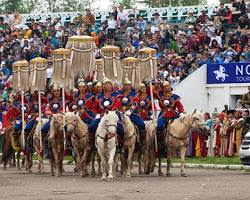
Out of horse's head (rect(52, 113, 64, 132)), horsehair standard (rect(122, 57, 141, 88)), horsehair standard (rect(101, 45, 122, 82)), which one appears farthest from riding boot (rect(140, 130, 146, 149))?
horsehair standard (rect(122, 57, 141, 88))

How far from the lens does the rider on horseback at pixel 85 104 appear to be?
2605 centimetres

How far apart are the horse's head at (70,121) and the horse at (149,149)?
2.21m

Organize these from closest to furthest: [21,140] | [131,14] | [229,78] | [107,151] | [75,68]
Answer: [107,151]
[75,68]
[21,140]
[229,78]
[131,14]

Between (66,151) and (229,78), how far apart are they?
36.0 feet

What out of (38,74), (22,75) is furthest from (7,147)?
(38,74)

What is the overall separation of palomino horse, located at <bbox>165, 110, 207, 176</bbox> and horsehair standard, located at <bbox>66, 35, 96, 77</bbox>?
119 inches

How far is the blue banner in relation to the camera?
36969 millimetres

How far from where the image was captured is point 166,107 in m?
26.3

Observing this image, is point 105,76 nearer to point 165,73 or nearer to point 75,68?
point 75,68

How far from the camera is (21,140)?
2983 cm

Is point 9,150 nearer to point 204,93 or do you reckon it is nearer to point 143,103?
point 143,103

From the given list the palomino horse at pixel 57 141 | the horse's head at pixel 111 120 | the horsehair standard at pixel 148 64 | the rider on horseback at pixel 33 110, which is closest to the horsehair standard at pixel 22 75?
the rider on horseback at pixel 33 110

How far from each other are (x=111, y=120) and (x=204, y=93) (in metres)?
15.0

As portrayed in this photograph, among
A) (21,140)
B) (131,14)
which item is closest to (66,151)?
(21,140)
